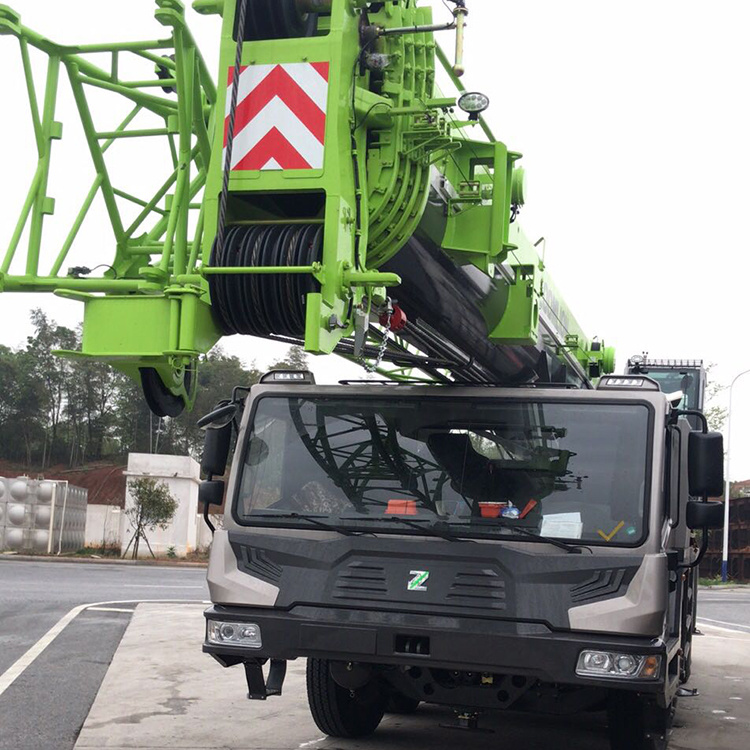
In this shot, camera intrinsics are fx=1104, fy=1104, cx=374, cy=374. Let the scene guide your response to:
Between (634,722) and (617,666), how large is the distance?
907 mm

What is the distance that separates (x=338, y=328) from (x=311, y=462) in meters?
1.29

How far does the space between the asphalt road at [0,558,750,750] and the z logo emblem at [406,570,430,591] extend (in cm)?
247

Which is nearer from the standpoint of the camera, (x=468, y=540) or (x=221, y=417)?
(x=468, y=540)

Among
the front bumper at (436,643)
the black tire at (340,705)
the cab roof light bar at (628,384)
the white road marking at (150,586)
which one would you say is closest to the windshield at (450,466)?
the cab roof light bar at (628,384)

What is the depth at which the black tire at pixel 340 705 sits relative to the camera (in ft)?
21.7

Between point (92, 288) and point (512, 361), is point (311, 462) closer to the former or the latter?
point (92, 288)

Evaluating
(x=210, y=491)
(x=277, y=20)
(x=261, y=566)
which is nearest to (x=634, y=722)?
(x=261, y=566)

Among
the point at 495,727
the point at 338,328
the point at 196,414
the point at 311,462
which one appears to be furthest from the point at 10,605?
the point at 196,414

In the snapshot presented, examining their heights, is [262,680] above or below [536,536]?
below

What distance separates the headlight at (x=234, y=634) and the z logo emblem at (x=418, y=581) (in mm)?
819

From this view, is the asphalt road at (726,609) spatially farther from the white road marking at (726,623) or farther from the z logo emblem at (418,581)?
the z logo emblem at (418,581)

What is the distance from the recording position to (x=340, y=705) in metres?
6.75

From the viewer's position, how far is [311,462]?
600 cm

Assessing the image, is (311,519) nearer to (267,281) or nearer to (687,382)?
(267,281)
